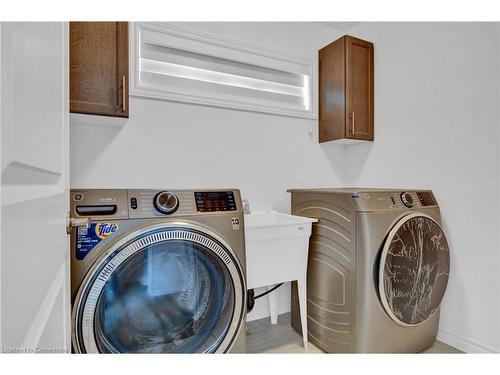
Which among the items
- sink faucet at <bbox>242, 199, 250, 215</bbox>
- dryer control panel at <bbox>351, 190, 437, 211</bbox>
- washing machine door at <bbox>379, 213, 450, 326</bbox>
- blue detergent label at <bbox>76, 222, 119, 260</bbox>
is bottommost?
washing machine door at <bbox>379, 213, 450, 326</bbox>

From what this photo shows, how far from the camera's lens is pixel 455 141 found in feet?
6.09

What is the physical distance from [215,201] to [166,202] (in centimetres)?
25

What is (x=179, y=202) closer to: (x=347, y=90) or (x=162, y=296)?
(x=162, y=296)

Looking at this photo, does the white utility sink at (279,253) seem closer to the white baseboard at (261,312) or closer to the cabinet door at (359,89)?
the white baseboard at (261,312)

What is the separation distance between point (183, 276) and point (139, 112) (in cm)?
117

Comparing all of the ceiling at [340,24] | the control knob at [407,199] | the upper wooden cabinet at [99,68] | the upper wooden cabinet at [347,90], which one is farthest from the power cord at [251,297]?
the ceiling at [340,24]

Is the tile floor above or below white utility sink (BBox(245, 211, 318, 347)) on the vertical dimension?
below

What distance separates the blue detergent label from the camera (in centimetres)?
113

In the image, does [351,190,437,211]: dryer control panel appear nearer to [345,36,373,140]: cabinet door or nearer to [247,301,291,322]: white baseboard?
[345,36,373,140]: cabinet door

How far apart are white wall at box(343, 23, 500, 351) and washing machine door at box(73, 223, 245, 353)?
1528 millimetres

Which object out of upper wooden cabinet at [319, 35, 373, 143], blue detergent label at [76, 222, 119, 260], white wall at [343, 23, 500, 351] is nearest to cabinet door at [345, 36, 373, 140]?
upper wooden cabinet at [319, 35, 373, 143]

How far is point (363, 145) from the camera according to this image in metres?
2.50

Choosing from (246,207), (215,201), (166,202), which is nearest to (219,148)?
(246,207)
